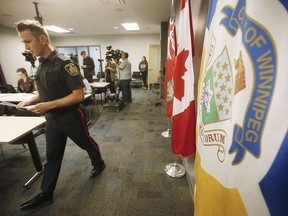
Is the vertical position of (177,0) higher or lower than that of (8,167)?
higher

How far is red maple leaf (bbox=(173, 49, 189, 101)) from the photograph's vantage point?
1356mm

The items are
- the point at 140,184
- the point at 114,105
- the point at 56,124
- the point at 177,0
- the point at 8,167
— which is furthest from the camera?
the point at 114,105

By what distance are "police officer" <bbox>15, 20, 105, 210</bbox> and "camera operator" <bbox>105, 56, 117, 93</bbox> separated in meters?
3.37

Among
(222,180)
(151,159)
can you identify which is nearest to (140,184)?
(151,159)

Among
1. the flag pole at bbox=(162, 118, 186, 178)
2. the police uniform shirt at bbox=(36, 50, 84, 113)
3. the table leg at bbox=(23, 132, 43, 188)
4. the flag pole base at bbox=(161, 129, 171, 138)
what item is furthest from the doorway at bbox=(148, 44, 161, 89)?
the police uniform shirt at bbox=(36, 50, 84, 113)

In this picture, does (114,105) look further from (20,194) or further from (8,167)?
(20,194)

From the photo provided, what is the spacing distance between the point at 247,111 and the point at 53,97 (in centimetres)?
138

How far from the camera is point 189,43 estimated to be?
4.15 ft

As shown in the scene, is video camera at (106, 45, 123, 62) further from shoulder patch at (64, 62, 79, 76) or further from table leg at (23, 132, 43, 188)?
shoulder patch at (64, 62, 79, 76)

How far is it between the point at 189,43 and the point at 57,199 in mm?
1870

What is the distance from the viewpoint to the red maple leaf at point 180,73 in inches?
53.4

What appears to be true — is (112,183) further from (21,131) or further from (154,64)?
(154,64)

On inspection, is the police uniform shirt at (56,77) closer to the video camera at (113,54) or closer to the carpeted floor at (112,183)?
the carpeted floor at (112,183)

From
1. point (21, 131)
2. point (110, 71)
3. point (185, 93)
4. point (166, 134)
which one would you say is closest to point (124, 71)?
point (110, 71)
